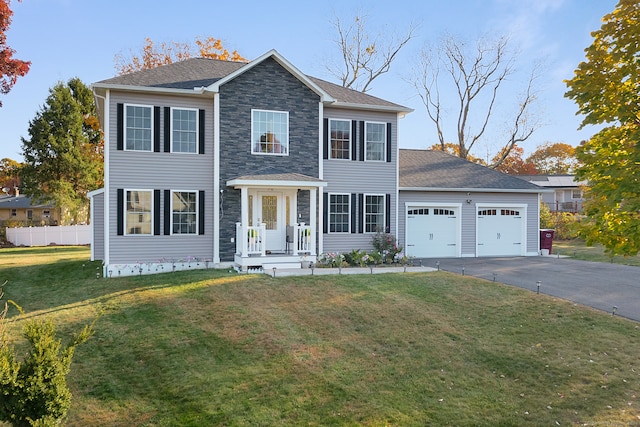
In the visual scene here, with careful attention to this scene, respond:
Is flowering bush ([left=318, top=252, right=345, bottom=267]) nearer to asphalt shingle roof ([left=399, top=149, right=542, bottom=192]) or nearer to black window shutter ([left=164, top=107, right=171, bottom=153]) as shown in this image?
asphalt shingle roof ([left=399, top=149, right=542, bottom=192])

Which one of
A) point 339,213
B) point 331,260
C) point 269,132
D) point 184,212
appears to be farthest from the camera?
point 339,213

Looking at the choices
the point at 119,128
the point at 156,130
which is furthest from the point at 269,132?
the point at 119,128

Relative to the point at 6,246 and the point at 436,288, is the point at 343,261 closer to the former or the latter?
the point at 436,288

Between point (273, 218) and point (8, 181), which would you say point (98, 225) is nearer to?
point (273, 218)

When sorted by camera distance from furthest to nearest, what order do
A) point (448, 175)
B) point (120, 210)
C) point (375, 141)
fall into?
point (448, 175)
point (375, 141)
point (120, 210)

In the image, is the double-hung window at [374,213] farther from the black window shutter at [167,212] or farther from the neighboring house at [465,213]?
the black window shutter at [167,212]

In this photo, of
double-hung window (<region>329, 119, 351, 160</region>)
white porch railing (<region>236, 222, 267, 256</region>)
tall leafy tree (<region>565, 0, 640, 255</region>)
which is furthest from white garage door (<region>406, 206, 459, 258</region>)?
tall leafy tree (<region>565, 0, 640, 255</region>)

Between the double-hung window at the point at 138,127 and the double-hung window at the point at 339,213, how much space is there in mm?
6134

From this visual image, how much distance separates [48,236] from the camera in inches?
1236

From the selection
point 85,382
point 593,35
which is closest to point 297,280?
point 85,382

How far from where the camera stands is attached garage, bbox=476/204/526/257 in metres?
19.3

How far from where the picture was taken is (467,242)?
19.1 m

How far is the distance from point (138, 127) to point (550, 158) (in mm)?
52148

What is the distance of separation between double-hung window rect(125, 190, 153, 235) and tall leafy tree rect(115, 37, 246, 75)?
19.5 m
